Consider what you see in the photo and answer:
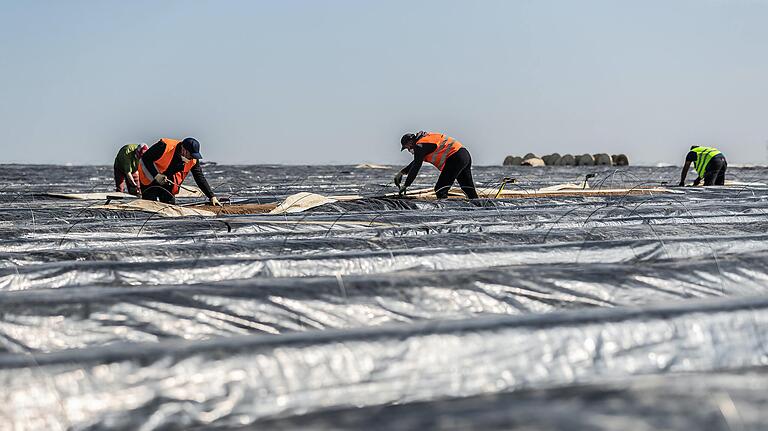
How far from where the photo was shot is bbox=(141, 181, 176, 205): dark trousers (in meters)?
9.06

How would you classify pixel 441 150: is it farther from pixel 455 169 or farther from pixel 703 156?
pixel 703 156

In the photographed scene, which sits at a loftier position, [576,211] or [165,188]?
[576,211]

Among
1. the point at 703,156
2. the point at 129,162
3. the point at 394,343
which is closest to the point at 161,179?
the point at 129,162

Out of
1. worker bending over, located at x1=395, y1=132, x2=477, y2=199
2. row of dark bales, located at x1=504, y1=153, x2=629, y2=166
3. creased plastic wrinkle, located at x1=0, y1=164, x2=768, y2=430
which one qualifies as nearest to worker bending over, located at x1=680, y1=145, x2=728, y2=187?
worker bending over, located at x1=395, y1=132, x2=477, y2=199

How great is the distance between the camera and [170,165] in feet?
29.3

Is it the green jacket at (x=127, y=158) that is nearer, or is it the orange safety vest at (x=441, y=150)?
the orange safety vest at (x=441, y=150)

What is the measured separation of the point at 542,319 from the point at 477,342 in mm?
226

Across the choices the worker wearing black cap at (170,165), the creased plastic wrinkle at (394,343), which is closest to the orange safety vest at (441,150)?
the worker wearing black cap at (170,165)

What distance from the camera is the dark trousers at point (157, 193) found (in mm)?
9062

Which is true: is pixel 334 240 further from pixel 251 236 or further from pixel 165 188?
pixel 165 188

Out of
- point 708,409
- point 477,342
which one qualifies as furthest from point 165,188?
point 708,409

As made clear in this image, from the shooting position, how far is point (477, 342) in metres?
2.12

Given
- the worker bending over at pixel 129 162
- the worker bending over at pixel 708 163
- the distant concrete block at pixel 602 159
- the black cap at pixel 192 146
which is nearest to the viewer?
the black cap at pixel 192 146

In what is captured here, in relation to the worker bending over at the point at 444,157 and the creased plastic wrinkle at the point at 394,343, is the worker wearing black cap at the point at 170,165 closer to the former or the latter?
the worker bending over at the point at 444,157
